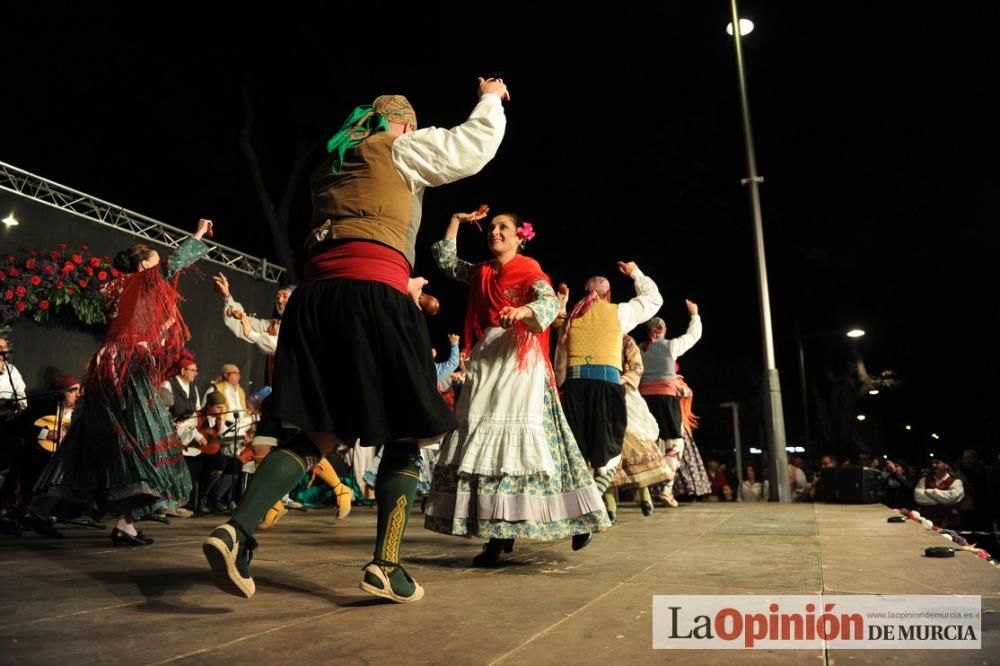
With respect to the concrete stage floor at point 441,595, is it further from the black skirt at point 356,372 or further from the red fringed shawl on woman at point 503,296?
the red fringed shawl on woman at point 503,296

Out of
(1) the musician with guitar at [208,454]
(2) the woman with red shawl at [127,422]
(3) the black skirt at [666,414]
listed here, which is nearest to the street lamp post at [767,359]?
(3) the black skirt at [666,414]

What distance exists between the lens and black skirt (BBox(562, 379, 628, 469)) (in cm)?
541

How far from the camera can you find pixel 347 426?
2.53 meters

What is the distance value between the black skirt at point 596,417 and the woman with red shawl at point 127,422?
2.53 meters

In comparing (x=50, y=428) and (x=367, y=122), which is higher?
(x=367, y=122)

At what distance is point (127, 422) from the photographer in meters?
4.56

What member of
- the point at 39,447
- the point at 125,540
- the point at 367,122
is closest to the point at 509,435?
the point at 367,122

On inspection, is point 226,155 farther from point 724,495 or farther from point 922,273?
point 922,273

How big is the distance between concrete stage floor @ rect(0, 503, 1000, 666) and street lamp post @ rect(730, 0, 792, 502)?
15.8 ft

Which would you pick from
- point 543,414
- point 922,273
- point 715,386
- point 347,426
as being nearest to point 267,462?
point 347,426

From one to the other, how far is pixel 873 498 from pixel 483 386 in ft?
21.4

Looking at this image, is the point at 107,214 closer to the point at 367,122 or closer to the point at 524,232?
the point at 524,232

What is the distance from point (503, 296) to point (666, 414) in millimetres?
5277

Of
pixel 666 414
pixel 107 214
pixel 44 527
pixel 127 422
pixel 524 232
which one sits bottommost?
pixel 44 527
